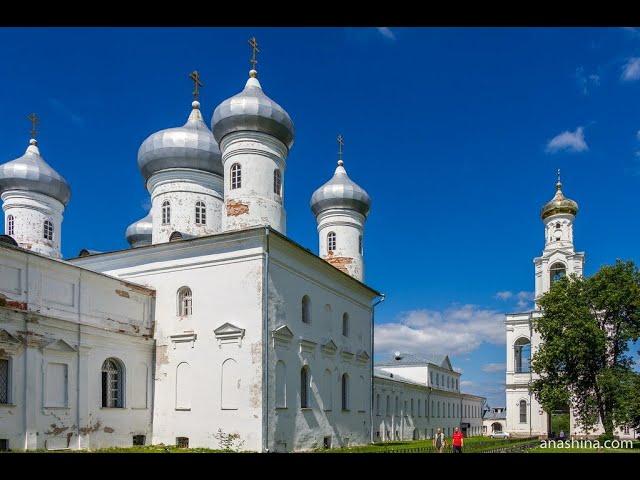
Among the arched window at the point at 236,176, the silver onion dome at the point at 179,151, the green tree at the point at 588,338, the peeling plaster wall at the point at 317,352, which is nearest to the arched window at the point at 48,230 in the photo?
the silver onion dome at the point at 179,151

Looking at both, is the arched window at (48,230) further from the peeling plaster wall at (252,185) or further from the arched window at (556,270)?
the arched window at (556,270)

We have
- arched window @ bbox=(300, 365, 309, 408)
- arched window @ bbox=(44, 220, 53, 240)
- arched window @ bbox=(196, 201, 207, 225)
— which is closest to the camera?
arched window @ bbox=(300, 365, 309, 408)

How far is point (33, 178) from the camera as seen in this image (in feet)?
101

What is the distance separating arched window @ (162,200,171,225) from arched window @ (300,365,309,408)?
884cm

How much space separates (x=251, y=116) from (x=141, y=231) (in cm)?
1552

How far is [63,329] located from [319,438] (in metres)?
10.8

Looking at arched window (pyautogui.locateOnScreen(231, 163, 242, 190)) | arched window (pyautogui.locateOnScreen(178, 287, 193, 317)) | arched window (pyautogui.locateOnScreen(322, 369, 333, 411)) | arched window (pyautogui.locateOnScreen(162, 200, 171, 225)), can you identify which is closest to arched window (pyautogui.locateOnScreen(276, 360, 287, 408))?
arched window (pyautogui.locateOnScreen(322, 369, 333, 411))

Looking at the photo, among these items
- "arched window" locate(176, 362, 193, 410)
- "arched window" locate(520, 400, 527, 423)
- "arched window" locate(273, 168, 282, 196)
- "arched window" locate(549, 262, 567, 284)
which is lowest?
"arched window" locate(520, 400, 527, 423)

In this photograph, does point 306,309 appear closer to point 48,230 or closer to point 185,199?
point 185,199

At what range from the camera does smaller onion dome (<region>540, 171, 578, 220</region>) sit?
48.2m

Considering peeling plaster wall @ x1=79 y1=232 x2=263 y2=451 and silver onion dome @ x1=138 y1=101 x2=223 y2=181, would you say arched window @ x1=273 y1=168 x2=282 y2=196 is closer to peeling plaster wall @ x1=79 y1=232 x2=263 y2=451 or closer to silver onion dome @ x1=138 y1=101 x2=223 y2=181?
silver onion dome @ x1=138 y1=101 x2=223 y2=181

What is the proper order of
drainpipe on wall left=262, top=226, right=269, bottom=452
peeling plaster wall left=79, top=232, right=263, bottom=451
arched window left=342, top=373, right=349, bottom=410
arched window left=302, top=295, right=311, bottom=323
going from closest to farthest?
drainpipe on wall left=262, top=226, right=269, bottom=452, peeling plaster wall left=79, top=232, right=263, bottom=451, arched window left=302, top=295, right=311, bottom=323, arched window left=342, top=373, right=349, bottom=410

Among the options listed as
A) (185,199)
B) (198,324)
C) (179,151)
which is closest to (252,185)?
(185,199)
